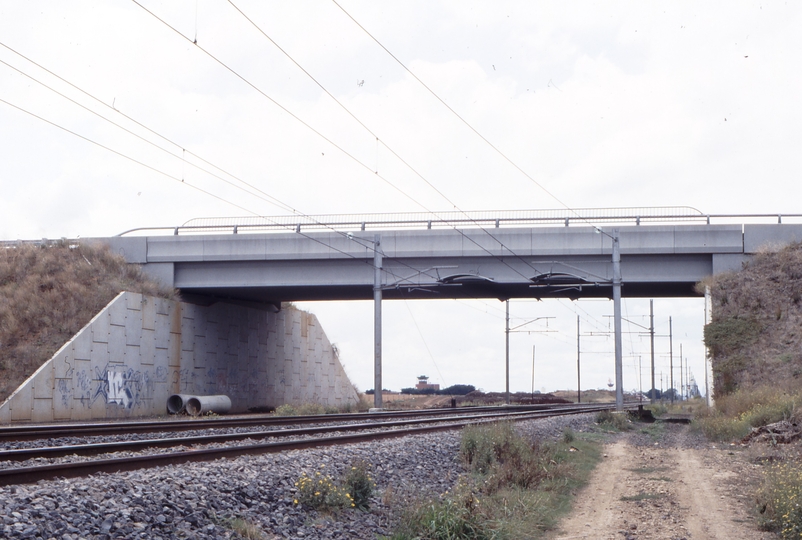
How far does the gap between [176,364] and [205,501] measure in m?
30.2

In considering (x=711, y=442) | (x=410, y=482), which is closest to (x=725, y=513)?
(x=410, y=482)

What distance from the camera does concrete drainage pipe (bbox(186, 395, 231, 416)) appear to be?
33.5m

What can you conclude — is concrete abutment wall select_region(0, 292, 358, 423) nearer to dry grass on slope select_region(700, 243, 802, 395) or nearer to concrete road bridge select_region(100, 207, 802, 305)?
concrete road bridge select_region(100, 207, 802, 305)

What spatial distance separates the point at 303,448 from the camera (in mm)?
14211

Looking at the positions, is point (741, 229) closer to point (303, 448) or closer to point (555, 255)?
point (555, 255)

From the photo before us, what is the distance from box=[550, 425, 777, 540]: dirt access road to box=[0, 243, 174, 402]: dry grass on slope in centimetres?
2286

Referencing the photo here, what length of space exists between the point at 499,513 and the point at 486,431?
560cm

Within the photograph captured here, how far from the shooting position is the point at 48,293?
33.7 meters

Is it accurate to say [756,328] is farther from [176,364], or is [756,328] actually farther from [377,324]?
[176,364]

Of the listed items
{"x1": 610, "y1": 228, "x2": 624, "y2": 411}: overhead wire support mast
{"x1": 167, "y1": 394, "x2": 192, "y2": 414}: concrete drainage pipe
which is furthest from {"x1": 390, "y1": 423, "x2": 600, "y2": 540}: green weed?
{"x1": 167, "y1": 394, "x2": 192, "y2": 414}: concrete drainage pipe

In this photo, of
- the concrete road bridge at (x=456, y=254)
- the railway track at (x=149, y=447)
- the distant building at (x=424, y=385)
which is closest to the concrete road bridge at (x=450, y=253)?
the concrete road bridge at (x=456, y=254)

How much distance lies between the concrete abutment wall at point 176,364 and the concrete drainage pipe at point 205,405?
208 centimetres

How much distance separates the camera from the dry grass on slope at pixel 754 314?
35.7 m

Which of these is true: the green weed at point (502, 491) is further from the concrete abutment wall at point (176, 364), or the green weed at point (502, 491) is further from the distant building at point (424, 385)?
the distant building at point (424, 385)
